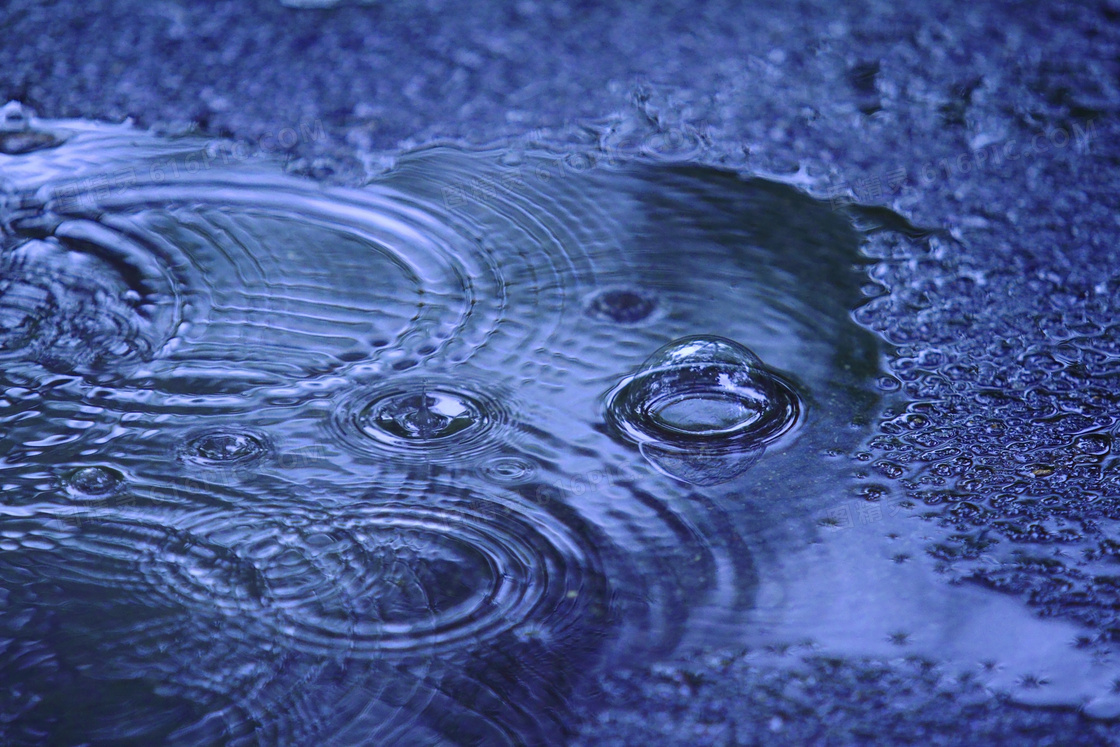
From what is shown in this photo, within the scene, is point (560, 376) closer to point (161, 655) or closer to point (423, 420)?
point (423, 420)

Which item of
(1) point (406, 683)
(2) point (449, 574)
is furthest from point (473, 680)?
(2) point (449, 574)

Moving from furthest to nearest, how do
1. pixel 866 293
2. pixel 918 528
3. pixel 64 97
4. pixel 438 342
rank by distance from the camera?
pixel 64 97
pixel 866 293
pixel 438 342
pixel 918 528

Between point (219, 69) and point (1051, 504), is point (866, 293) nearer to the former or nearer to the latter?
point (1051, 504)

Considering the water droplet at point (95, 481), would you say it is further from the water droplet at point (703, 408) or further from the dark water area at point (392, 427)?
the water droplet at point (703, 408)

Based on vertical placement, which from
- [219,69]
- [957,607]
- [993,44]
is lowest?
[957,607]

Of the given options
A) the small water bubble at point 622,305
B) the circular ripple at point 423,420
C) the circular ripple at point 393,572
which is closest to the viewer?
the circular ripple at point 393,572

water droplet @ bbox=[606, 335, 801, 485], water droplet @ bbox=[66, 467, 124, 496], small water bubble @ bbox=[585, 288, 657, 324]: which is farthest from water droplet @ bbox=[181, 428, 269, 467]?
small water bubble @ bbox=[585, 288, 657, 324]

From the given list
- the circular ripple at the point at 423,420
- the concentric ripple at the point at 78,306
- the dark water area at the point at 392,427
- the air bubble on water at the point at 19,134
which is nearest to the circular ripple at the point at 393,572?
the dark water area at the point at 392,427

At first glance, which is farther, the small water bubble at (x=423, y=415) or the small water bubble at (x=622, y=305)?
the small water bubble at (x=622, y=305)
